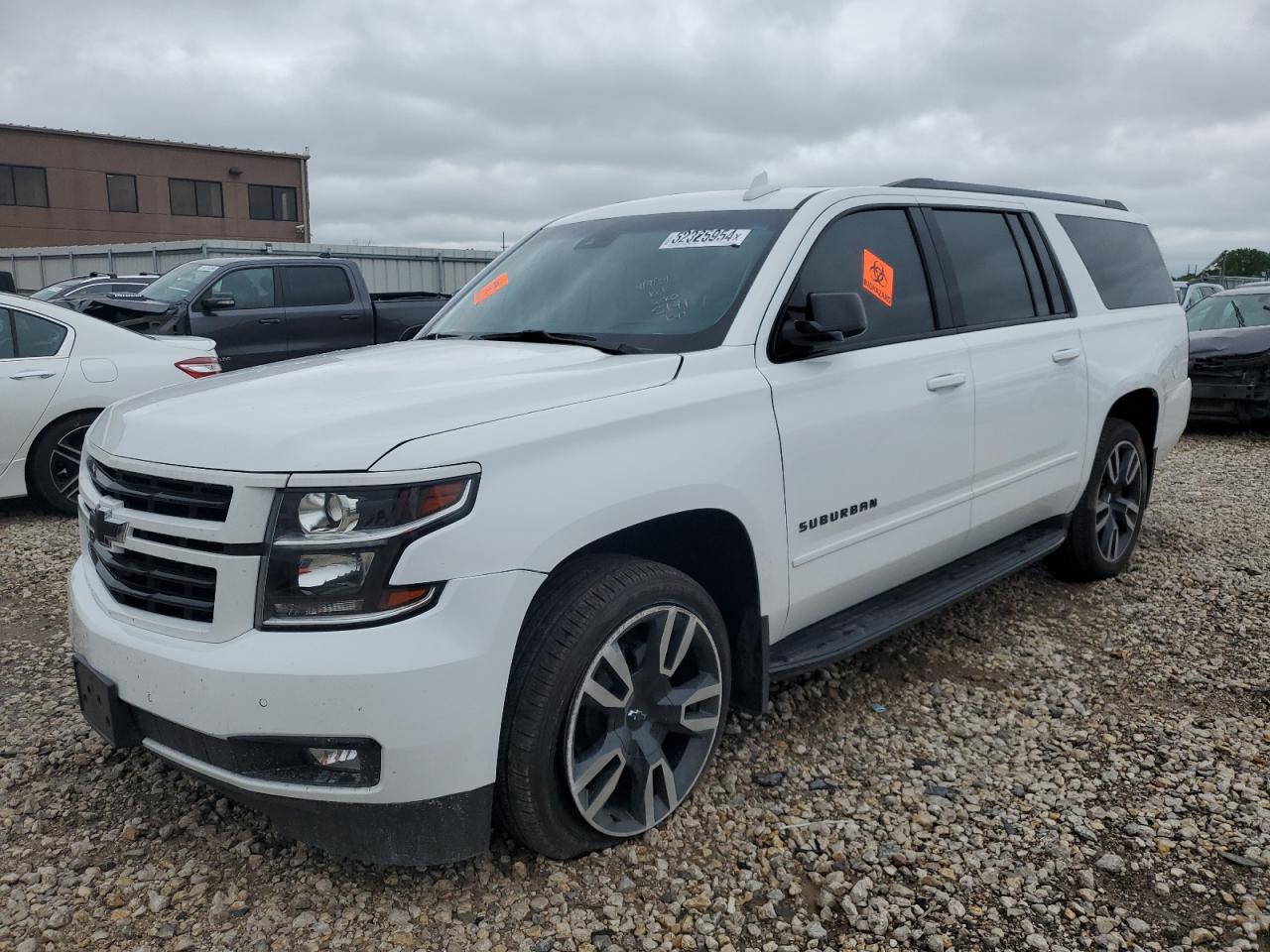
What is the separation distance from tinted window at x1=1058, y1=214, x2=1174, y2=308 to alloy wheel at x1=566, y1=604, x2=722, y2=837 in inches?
125

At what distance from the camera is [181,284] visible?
11.4m

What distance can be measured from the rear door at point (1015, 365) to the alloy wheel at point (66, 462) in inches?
219

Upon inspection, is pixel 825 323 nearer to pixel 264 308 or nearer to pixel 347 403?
pixel 347 403

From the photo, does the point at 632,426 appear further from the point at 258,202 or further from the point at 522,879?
the point at 258,202

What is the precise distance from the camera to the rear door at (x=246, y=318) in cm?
1077

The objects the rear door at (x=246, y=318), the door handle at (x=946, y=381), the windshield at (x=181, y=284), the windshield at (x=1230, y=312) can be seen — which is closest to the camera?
the door handle at (x=946, y=381)

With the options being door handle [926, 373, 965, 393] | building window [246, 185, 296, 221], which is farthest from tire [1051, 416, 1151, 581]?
building window [246, 185, 296, 221]

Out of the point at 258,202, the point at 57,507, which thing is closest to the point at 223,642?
the point at 57,507

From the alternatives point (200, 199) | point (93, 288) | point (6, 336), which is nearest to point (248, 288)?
point (6, 336)

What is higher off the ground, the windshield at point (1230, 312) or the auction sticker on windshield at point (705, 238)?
the auction sticker on windshield at point (705, 238)

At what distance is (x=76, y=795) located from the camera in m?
3.18

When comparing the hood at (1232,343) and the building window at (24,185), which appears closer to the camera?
the hood at (1232,343)

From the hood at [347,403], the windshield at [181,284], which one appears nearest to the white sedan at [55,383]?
the hood at [347,403]

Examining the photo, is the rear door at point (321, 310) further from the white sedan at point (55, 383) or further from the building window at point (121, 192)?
the building window at point (121, 192)
